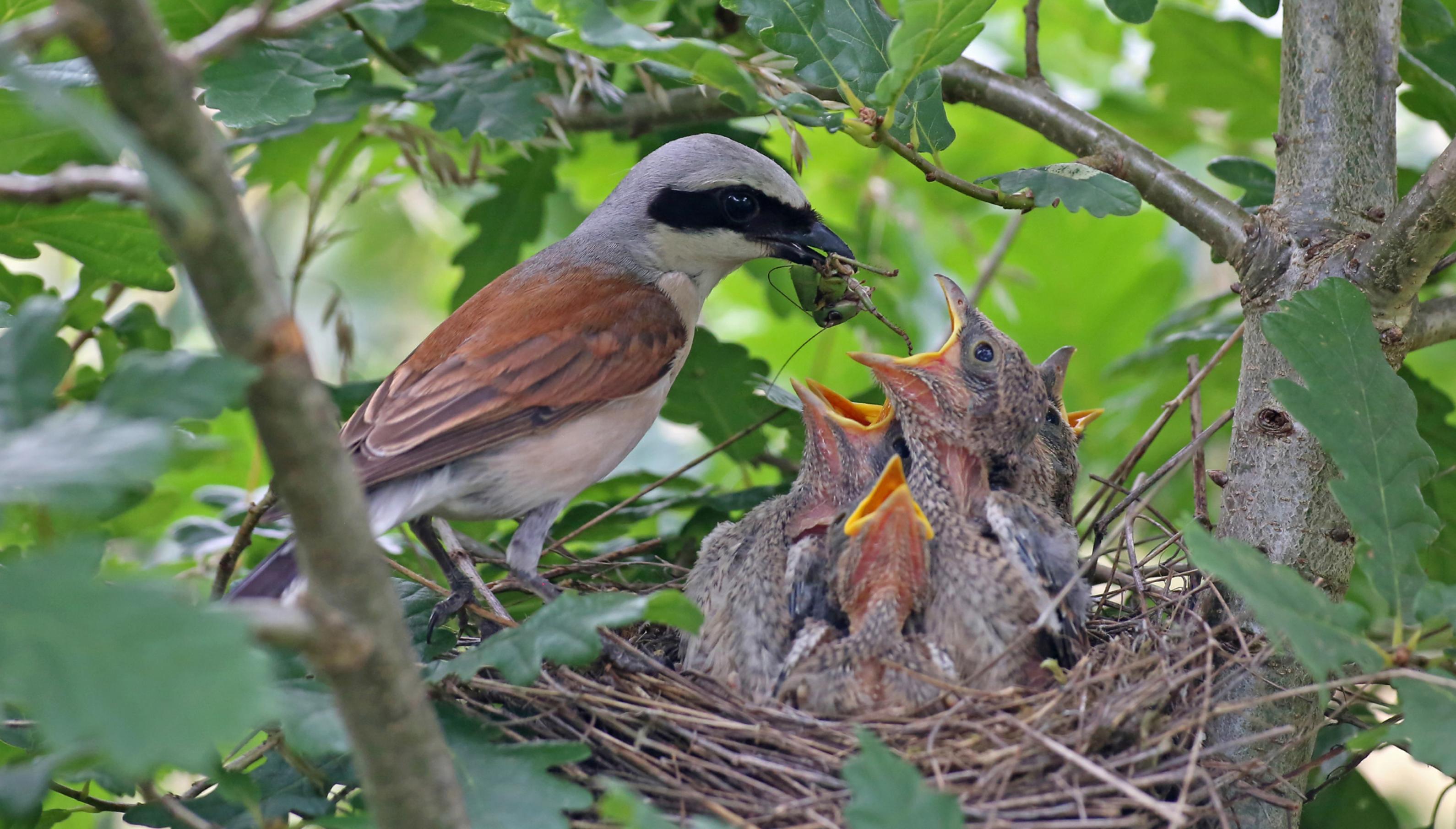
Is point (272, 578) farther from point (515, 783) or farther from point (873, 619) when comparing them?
point (873, 619)

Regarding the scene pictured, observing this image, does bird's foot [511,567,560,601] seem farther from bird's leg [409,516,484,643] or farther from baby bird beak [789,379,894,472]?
baby bird beak [789,379,894,472]

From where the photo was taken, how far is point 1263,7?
125 inches

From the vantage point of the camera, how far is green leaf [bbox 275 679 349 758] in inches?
78.0

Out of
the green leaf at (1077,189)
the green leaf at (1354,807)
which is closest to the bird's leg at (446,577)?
the green leaf at (1077,189)

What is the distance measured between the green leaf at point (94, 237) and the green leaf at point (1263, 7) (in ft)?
9.82

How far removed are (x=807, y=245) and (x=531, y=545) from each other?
4.21ft

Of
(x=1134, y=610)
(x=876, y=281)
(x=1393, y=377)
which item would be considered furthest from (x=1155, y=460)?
(x=1393, y=377)

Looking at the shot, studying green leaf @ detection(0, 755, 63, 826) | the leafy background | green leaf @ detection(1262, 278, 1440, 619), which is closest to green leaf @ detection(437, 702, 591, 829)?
the leafy background

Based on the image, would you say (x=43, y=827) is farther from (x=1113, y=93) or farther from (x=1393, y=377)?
(x=1113, y=93)

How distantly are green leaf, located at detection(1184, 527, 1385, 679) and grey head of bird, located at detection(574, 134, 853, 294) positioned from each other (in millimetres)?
1919

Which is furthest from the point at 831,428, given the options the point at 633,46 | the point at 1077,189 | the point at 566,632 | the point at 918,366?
the point at 633,46

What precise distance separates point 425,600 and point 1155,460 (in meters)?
2.56

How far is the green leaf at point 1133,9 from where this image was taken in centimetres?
315

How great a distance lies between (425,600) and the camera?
10.5ft
